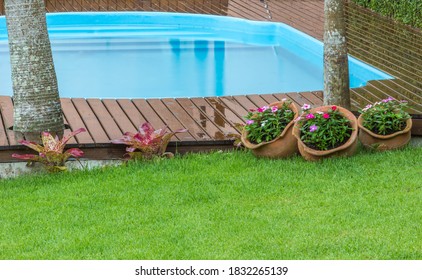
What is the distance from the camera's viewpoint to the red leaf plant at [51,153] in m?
8.00

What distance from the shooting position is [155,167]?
7.92 metres

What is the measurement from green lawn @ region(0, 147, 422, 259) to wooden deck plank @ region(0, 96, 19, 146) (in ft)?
1.84

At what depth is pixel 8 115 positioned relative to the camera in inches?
366

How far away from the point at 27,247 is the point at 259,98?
4.41 metres

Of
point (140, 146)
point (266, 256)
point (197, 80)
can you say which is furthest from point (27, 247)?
point (197, 80)

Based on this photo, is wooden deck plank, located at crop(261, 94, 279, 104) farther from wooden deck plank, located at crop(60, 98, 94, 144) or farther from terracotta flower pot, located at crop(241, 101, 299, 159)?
wooden deck plank, located at crop(60, 98, 94, 144)

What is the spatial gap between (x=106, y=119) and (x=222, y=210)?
2795 millimetres

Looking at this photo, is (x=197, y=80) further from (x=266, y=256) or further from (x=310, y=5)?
(x=266, y=256)

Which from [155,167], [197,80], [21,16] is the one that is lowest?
[197,80]

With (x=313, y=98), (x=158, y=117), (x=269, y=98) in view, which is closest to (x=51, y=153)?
(x=158, y=117)

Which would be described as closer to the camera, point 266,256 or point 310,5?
point 266,256

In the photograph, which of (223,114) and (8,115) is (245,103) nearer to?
(223,114)

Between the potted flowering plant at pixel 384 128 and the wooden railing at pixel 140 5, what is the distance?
9.02 metres

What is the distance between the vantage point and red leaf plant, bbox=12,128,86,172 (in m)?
8.00
